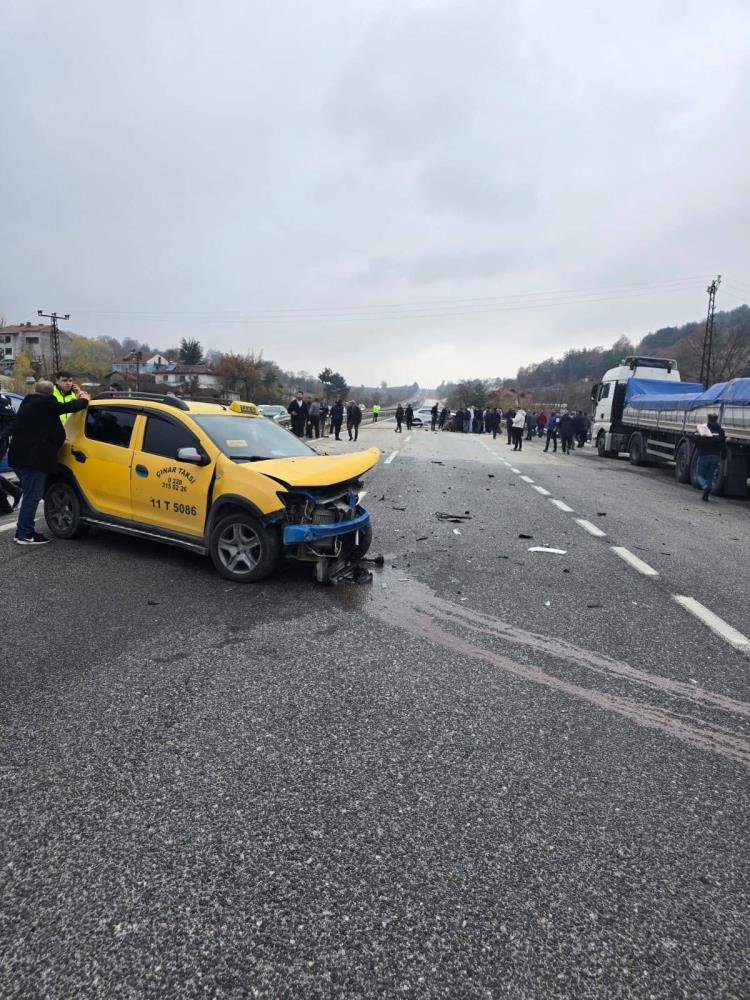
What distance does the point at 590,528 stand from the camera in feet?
29.2

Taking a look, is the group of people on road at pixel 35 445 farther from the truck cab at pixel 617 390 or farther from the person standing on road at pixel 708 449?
the truck cab at pixel 617 390

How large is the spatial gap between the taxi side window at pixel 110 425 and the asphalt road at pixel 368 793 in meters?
1.69

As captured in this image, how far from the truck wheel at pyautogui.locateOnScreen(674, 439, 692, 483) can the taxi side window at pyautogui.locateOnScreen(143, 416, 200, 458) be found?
1395 centimetres

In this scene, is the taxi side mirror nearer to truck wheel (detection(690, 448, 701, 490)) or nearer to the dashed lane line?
the dashed lane line

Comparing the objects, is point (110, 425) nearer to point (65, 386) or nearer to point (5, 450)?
point (65, 386)

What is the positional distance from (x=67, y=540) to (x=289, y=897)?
19.5ft

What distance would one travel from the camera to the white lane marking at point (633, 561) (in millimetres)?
6520

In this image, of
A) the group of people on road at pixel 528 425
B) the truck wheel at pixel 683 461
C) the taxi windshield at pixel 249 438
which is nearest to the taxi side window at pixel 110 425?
the taxi windshield at pixel 249 438

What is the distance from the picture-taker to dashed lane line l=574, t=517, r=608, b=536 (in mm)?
8469

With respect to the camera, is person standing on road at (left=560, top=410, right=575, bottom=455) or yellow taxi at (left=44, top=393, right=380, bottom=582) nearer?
yellow taxi at (left=44, top=393, right=380, bottom=582)

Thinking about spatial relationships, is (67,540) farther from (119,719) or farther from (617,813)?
(617,813)

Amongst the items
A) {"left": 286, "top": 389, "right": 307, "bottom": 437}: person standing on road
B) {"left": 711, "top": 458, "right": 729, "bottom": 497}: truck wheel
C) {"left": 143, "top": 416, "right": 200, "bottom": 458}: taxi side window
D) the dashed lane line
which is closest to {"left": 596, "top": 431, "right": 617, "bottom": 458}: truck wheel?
{"left": 711, "top": 458, "right": 729, "bottom": 497}: truck wheel

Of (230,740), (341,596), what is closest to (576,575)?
(341,596)

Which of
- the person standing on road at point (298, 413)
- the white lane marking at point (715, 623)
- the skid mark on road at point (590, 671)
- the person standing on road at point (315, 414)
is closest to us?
the skid mark on road at point (590, 671)
